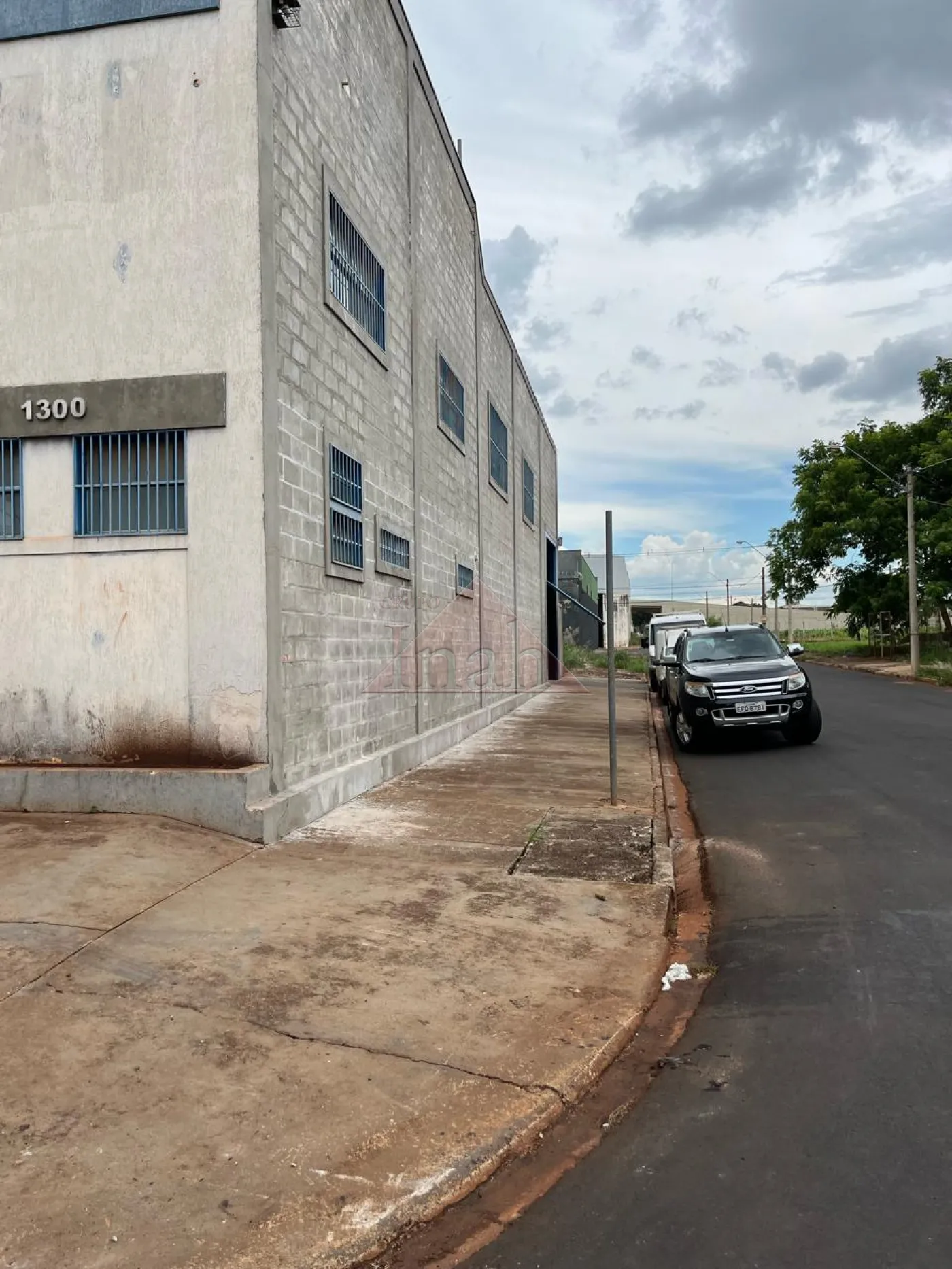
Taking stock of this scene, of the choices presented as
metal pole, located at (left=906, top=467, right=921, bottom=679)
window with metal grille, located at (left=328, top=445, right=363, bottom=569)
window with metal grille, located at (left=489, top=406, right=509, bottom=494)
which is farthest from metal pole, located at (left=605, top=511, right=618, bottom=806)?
metal pole, located at (left=906, top=467, right=921, bottom=679)

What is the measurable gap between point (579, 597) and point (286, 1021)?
1498 inches

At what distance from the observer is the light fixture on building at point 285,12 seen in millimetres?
7520

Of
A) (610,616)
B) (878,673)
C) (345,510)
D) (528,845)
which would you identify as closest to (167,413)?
(345,510)

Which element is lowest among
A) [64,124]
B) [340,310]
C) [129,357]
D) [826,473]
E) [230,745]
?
[230,745]

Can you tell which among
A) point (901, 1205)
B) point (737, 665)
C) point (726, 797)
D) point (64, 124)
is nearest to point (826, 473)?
point (737, 665)

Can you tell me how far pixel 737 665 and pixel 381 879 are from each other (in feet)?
27.8

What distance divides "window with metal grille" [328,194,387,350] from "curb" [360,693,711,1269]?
6.82m

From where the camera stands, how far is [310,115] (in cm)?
834

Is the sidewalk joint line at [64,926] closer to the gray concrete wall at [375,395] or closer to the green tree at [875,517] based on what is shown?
the gray concrete wall at [375,395]

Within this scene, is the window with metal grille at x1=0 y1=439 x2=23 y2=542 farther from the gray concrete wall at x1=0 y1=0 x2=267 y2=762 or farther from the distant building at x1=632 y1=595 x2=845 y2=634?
the distant building at x1=632 y1=595 x2=845 y2=634

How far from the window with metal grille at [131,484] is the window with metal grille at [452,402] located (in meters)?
6.86

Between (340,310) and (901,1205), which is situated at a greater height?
(340,310)

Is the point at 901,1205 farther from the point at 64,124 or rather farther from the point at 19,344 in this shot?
the point at 64,124

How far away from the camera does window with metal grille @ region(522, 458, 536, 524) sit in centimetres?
2452
